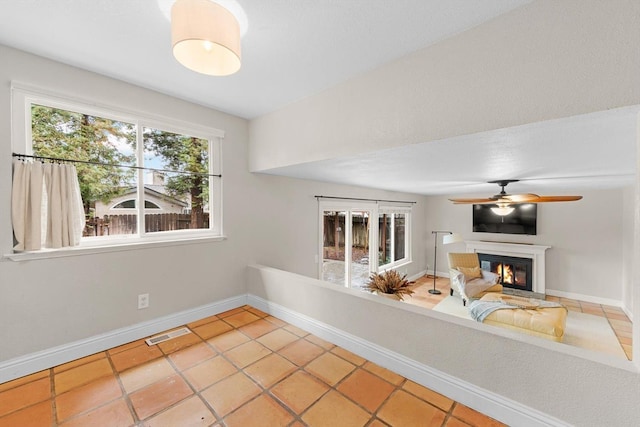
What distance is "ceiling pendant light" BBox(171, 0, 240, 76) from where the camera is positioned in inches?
44.4

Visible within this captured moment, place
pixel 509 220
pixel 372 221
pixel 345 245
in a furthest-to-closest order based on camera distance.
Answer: pixel 509 220, pixel 372 221, pixel 345 245

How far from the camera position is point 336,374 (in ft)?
5.88

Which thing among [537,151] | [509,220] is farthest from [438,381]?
[509,220]

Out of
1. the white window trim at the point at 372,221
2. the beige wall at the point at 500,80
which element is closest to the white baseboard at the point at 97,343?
the white window trim at the point at 372,221

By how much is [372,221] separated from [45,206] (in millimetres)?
4468

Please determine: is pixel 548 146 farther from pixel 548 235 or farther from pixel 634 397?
pixel 548 235

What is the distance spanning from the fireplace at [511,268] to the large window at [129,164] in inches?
238

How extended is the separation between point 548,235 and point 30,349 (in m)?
7.85

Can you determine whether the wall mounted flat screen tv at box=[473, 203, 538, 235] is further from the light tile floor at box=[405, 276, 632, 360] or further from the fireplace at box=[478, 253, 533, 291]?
the light tile floor at box=[405, 276, 632, 360]

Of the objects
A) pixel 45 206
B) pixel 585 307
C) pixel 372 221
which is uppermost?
pixel 45 206

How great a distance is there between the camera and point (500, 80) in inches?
50.7

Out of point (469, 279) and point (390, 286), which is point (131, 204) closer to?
point (390, 286)

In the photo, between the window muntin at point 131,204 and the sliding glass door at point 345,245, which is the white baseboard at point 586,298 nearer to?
the sliding glass door at point 345,245

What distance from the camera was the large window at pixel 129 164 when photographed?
1.85 meters
